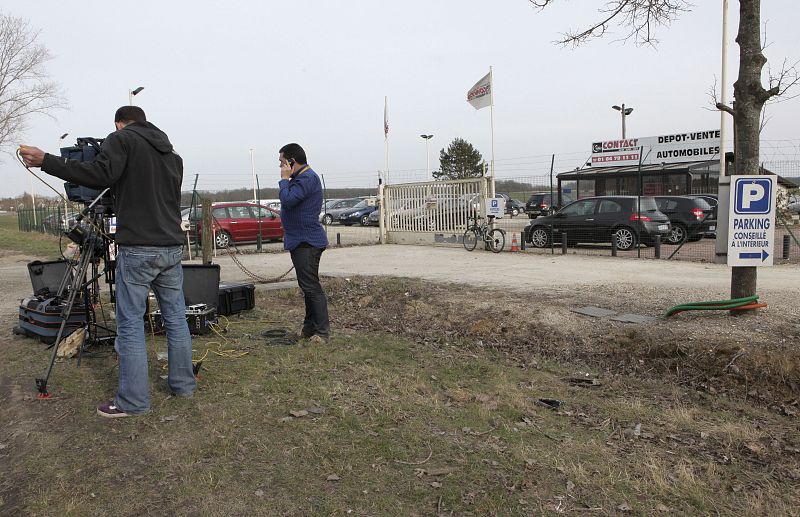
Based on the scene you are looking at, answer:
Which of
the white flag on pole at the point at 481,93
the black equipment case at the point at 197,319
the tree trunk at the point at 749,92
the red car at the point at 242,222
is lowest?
the black equipment case at the point at 197,319

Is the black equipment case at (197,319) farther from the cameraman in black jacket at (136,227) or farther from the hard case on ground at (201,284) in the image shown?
the cameraman in black jacket at (136,227)

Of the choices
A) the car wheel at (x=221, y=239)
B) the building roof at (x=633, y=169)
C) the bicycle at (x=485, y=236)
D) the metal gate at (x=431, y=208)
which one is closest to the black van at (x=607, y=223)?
the bicycle at (x=485, y=236)

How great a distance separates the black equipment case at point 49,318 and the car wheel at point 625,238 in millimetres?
12459

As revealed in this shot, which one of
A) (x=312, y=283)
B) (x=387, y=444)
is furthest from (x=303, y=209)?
(x=387, y=444)

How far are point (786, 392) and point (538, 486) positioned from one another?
2570 millimetres

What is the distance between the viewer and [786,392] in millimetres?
4406

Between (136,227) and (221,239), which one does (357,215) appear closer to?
(221,239)

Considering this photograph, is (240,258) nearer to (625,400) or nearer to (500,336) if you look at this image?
(500,336)

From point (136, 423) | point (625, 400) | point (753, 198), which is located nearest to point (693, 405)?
point (625, 400)

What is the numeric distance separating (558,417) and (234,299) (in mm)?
4596

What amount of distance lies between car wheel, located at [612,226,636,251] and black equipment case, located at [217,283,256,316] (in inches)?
408

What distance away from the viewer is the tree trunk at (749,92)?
229 inches

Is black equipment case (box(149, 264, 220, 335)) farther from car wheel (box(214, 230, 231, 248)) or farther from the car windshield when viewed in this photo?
the car windshield

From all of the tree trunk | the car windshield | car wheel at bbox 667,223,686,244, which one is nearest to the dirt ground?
the tree trunk
